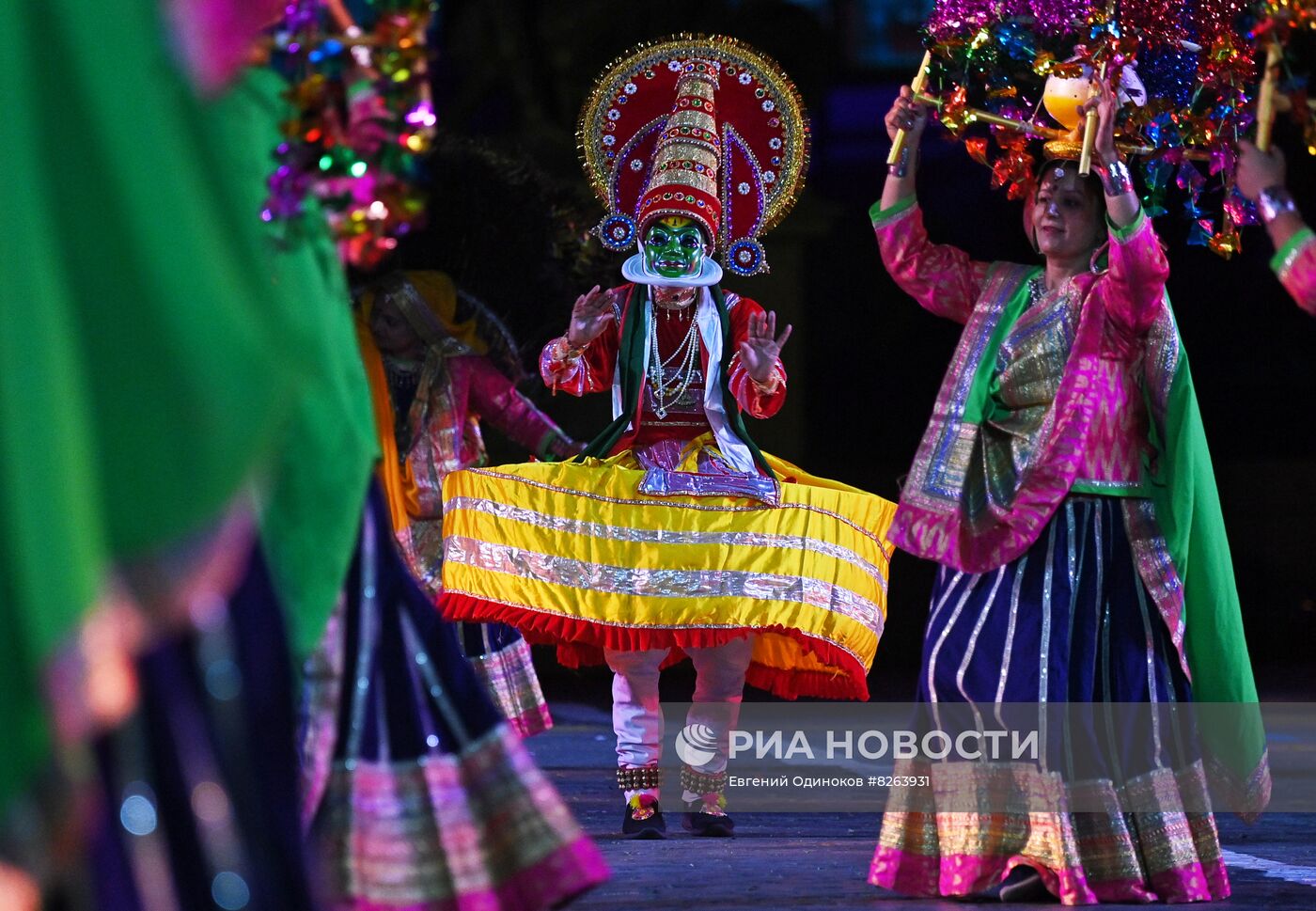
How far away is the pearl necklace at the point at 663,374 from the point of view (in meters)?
5.08

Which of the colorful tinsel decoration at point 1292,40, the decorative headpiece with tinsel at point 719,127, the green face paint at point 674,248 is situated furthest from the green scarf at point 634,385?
the colorful tinsel decoration at point 1292,40

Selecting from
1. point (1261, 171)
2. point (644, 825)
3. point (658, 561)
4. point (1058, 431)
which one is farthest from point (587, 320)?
point (1261, 171)

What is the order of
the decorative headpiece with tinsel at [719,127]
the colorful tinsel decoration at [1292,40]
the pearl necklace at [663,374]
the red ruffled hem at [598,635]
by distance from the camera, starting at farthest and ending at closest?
the decorative headpiece with tinsel at [719,127] < the pearl necklace at [663,374] < the red ruffled hem at [598,635] < the colorful tinsel decoration at [1292,40]

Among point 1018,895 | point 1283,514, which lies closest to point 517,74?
point 1283,514

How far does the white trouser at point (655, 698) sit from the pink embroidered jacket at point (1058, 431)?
0.99 m

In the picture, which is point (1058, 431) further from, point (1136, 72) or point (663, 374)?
point (663, 374)

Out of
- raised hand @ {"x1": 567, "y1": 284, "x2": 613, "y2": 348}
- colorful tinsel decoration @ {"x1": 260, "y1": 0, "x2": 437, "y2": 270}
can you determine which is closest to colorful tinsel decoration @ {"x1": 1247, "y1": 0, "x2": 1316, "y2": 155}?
colorful tinsel decoration @ {"x1": 260, "y1": 0, "x2": 437, "y2": 270}

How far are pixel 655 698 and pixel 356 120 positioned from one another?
9.48 ft

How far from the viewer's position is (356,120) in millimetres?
2291

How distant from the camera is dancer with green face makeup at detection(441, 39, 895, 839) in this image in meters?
4.85

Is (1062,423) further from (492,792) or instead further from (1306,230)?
(492,792)

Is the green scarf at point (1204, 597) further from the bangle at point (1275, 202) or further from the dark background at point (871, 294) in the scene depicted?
the dark background at point (871, 294)

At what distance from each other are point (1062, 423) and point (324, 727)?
7.40ft

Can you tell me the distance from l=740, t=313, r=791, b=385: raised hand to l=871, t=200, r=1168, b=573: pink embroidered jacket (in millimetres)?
826
